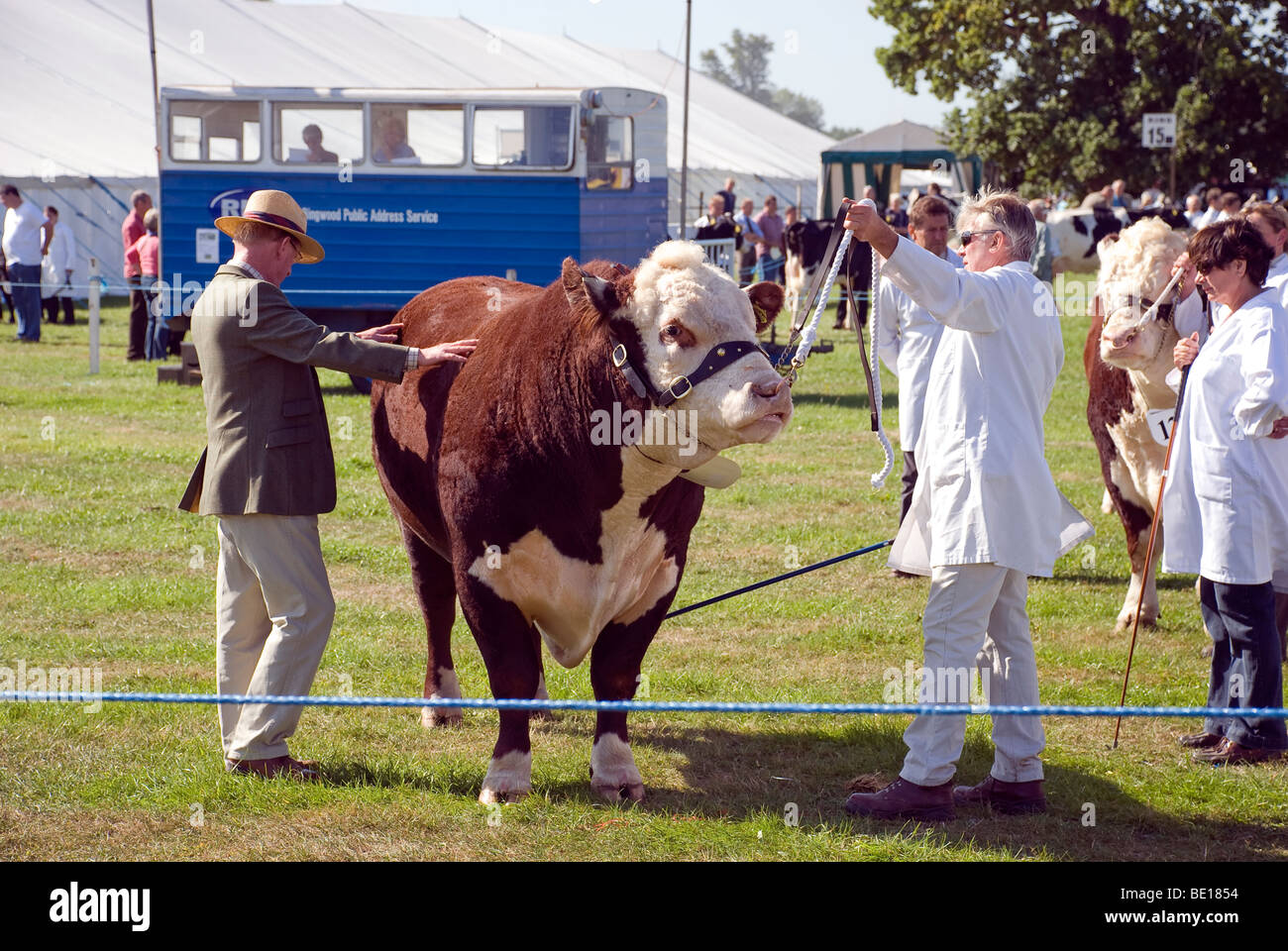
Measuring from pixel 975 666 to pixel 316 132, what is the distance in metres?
12.9

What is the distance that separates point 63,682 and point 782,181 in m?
28.4

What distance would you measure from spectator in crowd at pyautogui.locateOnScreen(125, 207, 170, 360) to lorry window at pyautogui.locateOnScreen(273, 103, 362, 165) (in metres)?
2.35

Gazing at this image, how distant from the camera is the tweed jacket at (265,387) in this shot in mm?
4801

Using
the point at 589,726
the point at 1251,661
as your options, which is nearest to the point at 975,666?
the point at 1251,661

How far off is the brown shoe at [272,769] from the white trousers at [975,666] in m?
2.12

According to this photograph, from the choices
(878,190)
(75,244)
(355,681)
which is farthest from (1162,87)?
(355,681)

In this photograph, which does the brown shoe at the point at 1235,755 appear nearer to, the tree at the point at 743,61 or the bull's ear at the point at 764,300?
the bull's ear at the point at 764,300

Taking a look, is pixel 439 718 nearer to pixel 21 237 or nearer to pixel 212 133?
pixel 212 133

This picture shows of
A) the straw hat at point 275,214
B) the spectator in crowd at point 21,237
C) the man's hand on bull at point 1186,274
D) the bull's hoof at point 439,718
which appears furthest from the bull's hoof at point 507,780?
the spectator in crowd at point 21,237

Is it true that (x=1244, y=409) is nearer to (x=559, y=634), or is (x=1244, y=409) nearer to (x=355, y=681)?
(x=559, y=634)

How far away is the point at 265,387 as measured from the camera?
4.90m

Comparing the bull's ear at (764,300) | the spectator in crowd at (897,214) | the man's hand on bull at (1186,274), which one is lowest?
the bull's ear at (764,300)
